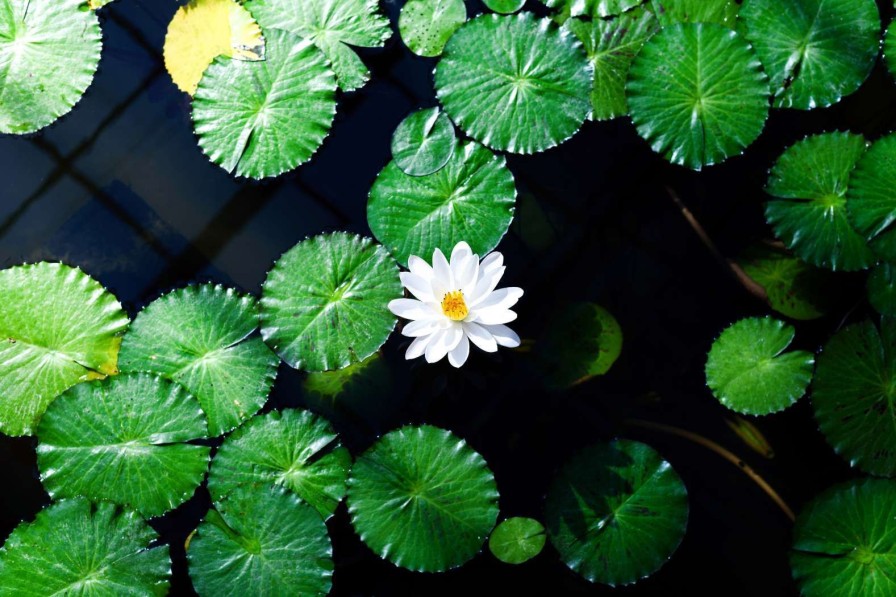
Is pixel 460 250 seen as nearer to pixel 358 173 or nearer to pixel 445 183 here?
pixel 445 183

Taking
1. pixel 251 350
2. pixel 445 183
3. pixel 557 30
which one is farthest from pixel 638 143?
pixel 251 350

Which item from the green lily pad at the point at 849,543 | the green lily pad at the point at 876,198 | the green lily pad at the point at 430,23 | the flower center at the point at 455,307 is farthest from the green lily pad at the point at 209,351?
the green lily pad at the point at 876,198

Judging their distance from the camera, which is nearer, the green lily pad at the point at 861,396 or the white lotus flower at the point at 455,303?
the white lotus flower at the point at 455,303

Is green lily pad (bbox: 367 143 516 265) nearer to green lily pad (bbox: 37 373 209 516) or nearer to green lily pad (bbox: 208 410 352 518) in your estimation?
green lily pad (bbox: 208 410 352 518)

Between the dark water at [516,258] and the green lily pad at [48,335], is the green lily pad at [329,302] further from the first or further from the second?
the green lily pad at [48,335]

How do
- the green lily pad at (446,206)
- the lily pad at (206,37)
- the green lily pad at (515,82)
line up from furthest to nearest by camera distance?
the lily pad at (206,37), the green lily pad at (515,82), the green lily pad at (446,206)

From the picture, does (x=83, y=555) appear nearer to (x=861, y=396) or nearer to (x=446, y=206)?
(x=446, y=206)

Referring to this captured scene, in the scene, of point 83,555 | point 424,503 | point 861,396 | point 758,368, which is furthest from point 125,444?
point 861,396
